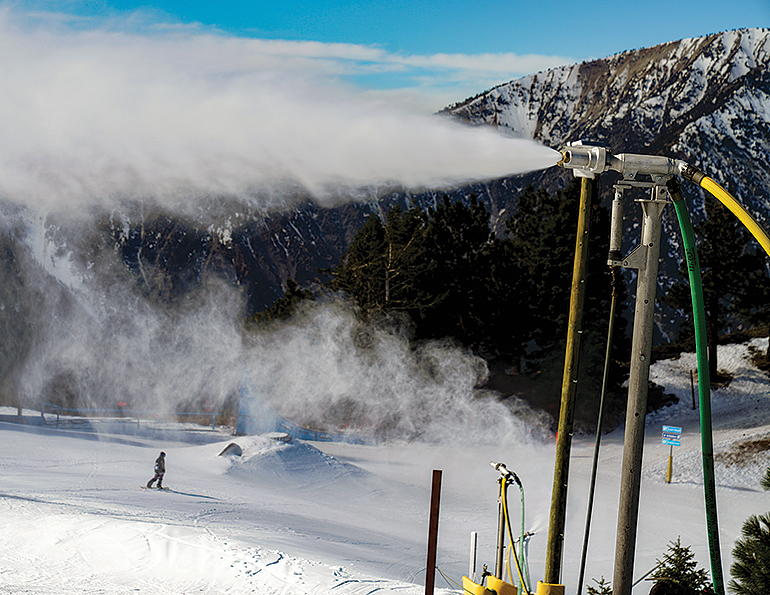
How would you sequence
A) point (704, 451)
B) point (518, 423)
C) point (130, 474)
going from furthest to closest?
point (518, 423) → point (130, 474) → point (704, 451)

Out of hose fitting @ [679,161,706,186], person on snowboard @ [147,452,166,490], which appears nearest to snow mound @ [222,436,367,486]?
person on snowboard @ [147,452,166,490]

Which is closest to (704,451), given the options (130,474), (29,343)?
(130,474)

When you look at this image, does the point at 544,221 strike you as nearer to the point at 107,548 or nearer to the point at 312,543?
the point at 312,543

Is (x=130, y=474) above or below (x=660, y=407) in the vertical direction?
below

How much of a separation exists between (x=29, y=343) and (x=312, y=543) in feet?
99.3

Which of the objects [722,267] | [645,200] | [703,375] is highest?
[722,267]

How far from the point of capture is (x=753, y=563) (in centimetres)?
888

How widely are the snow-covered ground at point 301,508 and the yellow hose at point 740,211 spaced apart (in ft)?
26.5

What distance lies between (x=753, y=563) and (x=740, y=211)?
571 cm

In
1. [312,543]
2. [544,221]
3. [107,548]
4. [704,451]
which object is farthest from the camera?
[544,221]

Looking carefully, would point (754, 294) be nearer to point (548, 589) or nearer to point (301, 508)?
point (301, 508)

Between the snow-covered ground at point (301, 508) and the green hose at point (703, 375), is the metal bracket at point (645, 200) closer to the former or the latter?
the green hose at point (703, 375)

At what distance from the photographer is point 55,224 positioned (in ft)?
164

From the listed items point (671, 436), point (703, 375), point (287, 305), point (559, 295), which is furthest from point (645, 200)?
point (287, 305)
